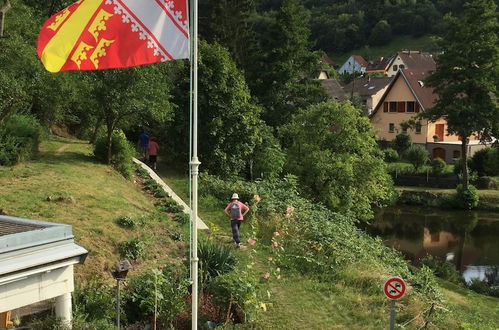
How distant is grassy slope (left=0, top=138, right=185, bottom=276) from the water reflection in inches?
586

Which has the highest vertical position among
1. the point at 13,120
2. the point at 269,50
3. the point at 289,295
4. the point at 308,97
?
the point at 269,50

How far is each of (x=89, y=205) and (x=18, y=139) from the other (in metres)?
5.03

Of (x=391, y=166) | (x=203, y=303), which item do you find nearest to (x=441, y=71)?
(x=391, y=166)

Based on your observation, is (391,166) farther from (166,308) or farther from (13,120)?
(166,308)

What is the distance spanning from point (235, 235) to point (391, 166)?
32201 mm

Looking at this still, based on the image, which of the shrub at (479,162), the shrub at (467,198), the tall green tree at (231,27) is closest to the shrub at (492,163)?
Result: the shrub at (479,162)

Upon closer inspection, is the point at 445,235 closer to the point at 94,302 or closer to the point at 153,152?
the point at 153,152

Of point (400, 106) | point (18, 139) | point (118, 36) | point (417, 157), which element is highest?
→ point (400, 106)

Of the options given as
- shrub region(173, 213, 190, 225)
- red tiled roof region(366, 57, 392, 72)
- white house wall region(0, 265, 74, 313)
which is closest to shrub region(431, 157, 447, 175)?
shrub region(173, 213, 190, 225)

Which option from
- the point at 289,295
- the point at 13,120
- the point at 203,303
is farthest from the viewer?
the point at 13,120

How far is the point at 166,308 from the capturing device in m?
10.8

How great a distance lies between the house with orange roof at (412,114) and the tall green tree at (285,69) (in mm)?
16168

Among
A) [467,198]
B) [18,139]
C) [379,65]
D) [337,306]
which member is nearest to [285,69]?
[467,198]

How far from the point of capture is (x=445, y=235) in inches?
1276
